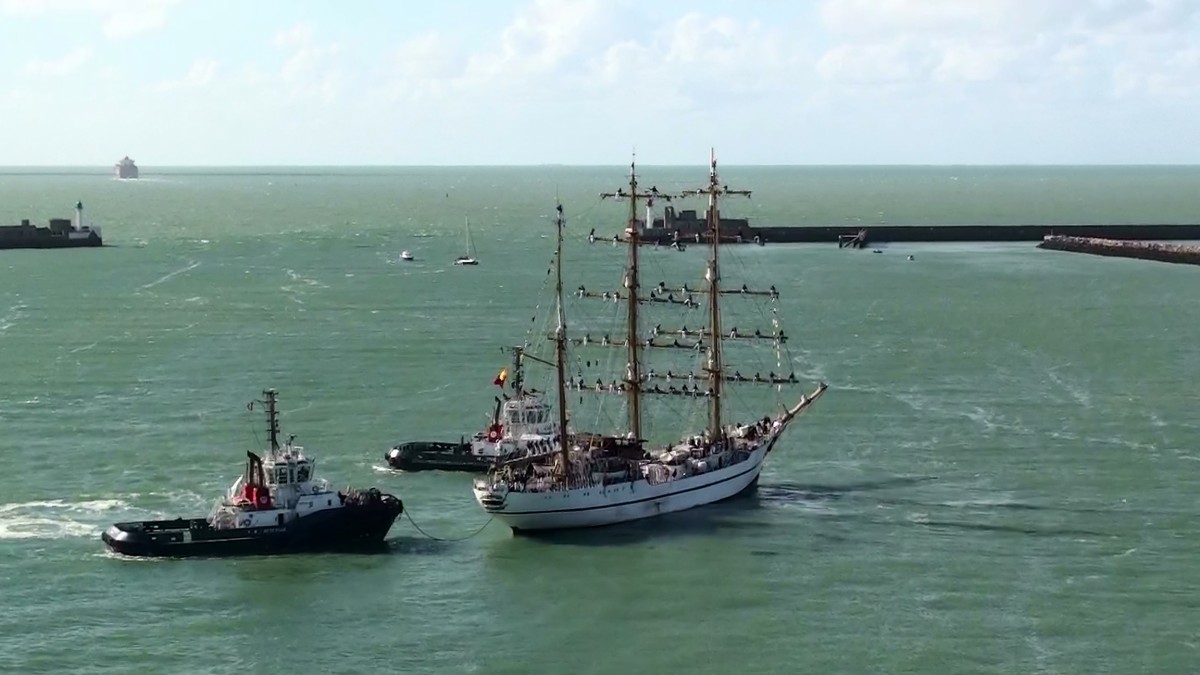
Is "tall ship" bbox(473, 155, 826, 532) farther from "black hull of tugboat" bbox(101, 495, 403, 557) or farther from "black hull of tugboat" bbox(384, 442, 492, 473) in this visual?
"black hull of tugboat" bbox(101, 495, 403, 557)

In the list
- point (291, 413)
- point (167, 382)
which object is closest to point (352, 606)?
point (291, 413)

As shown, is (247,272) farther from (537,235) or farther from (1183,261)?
(1183,261)

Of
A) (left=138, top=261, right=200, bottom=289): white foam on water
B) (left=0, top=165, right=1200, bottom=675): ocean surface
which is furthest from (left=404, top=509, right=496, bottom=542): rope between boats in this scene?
(left=138, top=261, right=200, bottom=289): white foam on water

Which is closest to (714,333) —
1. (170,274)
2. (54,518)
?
(54,518)

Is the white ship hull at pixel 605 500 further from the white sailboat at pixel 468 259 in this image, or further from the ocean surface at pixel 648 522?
the white sailboat at pixel 468 259

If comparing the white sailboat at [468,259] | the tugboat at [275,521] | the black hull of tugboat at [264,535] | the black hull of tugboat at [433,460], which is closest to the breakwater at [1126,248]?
the white sailboat at [468,259]
